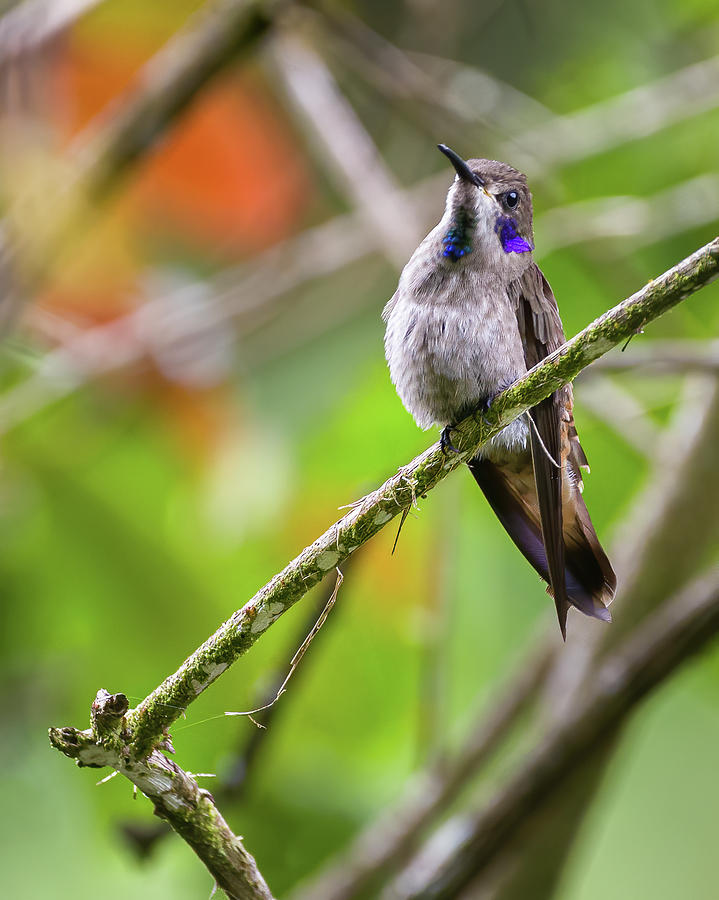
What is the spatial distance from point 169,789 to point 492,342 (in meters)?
1.09

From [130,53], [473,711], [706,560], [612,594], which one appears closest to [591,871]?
[473,711]

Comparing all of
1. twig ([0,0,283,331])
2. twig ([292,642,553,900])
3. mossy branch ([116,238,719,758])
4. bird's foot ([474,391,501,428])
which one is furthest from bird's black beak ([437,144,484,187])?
twig ([292,642,553,900])

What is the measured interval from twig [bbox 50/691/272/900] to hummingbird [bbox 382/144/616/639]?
877 mm

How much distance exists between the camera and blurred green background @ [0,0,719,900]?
3592 millimetres

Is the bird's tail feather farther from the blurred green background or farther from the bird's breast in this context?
the blurred green background

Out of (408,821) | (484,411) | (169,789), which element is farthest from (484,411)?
(408,821)

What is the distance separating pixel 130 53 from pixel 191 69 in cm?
149

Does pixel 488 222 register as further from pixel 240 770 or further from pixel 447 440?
pixel 240 770

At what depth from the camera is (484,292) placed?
2.14 metres

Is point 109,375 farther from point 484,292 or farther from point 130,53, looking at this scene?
point 484,292

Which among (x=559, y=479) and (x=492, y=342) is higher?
(x=492, y=342)

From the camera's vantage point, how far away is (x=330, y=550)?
1403 millimetres

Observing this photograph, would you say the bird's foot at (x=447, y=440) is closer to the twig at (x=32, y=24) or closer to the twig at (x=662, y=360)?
the twig at (x=662, y=360)

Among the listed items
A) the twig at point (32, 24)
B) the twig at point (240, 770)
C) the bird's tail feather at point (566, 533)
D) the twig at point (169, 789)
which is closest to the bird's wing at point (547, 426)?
the bird's tail feather at point (566, 533)
